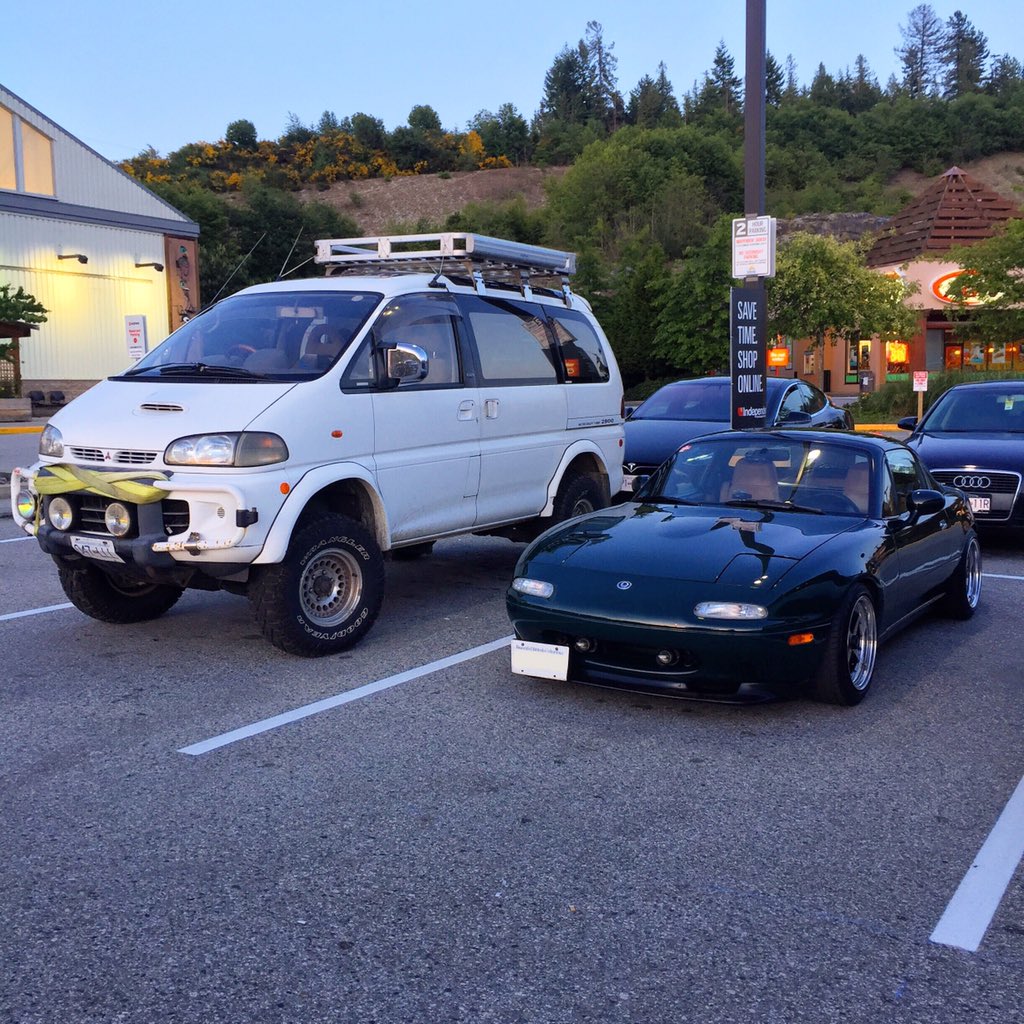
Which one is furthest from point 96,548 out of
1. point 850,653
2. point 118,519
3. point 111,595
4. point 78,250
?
point 78,250

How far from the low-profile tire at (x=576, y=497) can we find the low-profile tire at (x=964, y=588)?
2646 millimetres

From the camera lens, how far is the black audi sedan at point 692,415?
1211 centimetres

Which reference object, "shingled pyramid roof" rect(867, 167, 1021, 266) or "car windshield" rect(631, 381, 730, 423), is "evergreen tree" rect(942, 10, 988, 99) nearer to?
"shingled pyramid roof" rect(867, 167, 1021, 266)

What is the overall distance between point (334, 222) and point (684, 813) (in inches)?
3344

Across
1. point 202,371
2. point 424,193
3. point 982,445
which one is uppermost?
point 424,193

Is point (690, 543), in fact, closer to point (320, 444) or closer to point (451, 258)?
point (320, 444)

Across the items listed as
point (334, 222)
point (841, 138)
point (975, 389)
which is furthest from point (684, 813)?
point (841, 138)

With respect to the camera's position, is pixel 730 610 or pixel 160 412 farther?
pixel 160 412

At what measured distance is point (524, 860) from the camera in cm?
386

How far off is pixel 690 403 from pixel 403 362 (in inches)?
282

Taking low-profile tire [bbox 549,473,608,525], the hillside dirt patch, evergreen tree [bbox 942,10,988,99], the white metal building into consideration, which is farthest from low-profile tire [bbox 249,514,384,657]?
evergreen tree [bbox 942,10,988,99]

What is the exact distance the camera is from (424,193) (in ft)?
431

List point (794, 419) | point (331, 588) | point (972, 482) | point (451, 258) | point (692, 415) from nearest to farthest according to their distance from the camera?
point (331, 588)
point (451, 258)
point (972, 482)
point (692, 415)
point (794, 419)

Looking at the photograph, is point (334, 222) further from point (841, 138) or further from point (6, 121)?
point (841, 138)
